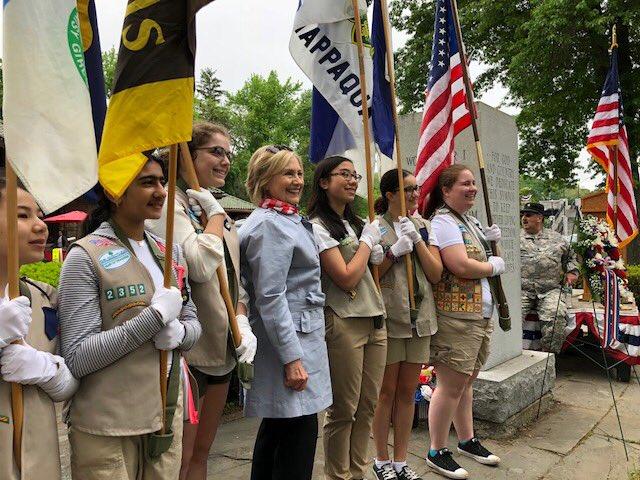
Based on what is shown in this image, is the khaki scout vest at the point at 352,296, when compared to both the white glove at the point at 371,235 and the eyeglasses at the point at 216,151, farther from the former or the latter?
the eyeglasses at the point at 216,151

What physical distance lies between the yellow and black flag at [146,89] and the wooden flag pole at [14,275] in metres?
0.32

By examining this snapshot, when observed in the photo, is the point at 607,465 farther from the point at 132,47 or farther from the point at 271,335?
the point at 132,47

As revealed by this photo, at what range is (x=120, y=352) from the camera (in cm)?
187

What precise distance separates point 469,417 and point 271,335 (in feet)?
7.13

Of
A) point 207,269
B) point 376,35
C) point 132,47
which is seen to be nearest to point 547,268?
point 376,35

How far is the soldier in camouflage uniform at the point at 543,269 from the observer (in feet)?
22.5

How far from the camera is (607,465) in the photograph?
401 cm

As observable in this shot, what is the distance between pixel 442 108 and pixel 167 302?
10.8 ft

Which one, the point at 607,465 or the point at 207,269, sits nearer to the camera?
the point at 207,269

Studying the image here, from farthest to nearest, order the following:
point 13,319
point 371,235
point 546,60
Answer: point 546,60 < point 371,235 < point 13,319

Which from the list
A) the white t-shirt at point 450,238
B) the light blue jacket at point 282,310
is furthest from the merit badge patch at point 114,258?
the white t-shirt at point 450,238

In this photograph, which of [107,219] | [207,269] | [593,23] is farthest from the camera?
[593,23]

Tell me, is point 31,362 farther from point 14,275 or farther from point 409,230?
point 409,230

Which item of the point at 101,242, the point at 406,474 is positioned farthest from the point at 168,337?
the point at 406,474
